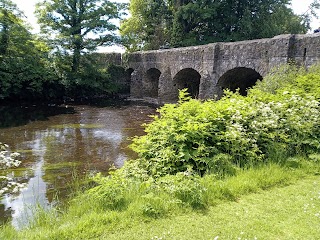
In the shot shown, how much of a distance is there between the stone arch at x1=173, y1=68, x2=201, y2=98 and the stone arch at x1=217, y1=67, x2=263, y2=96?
Answer: 2978 millimetres

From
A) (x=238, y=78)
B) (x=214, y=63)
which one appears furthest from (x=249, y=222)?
(x=238, y=78)

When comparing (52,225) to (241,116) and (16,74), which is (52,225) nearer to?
(241,116)

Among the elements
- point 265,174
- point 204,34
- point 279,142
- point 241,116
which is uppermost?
point 204,34

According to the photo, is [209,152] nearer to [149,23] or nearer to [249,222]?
[249,222]

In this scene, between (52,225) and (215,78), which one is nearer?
(52,225)

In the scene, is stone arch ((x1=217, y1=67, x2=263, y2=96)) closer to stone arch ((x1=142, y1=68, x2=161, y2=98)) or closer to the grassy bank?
stone arch ((x1=142, y1=68, x2=161, y2=98))

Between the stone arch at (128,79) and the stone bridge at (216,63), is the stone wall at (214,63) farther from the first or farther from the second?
the stone arch at (128,79)

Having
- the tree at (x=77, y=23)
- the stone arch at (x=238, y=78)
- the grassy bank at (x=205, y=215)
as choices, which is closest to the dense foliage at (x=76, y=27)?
the tree at (x=77, y=23)

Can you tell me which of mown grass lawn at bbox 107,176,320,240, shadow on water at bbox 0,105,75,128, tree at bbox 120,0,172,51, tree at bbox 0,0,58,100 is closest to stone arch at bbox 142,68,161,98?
tree at bbox 120,0,172,51

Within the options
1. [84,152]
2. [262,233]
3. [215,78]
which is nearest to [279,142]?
[262,233]

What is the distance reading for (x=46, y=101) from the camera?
1873 cm

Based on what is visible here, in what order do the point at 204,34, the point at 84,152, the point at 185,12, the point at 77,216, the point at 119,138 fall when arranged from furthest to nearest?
the point at 204,34 → the point at 185,12 → the point at 119,138 → the point at 84,152 → the point at 77,216

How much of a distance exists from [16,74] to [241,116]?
15.3 meters

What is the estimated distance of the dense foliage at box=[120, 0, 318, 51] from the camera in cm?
2270
